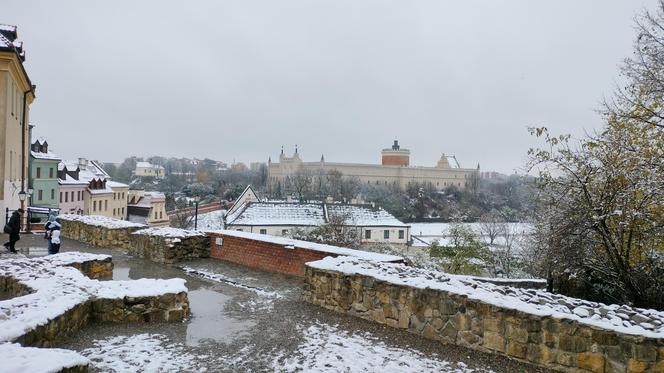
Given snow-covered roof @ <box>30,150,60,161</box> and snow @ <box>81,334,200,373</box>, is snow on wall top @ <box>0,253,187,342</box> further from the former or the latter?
snow-covered roof @ <box>30,150,60,161</box>

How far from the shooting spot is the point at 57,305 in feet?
19.4

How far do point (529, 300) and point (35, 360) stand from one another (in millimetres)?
5459

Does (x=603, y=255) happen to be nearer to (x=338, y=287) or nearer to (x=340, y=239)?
(x=338, y=287)

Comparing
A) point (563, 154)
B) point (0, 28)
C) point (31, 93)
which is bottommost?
point (563, 154)

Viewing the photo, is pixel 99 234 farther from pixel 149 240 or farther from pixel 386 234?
pixel 386 234

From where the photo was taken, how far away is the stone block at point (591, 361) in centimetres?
501

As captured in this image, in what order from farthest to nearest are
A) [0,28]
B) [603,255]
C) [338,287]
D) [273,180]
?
[273,180]
[0,28]
[603,255]
[338,287]

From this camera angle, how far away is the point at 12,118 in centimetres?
1739

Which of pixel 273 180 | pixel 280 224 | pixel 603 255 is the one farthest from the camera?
pixel 273 180

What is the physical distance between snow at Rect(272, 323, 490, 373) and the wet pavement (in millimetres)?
11

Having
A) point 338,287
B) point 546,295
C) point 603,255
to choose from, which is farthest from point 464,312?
point 603,255

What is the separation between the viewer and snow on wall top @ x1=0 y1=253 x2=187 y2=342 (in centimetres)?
529

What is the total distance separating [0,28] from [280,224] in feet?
93.8

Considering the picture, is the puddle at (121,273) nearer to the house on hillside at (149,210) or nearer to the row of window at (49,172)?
the row of window at (49,172)
